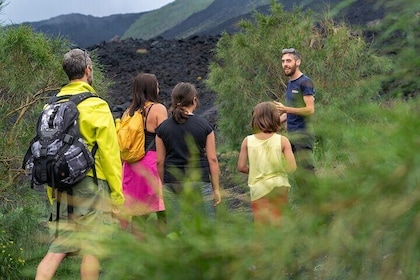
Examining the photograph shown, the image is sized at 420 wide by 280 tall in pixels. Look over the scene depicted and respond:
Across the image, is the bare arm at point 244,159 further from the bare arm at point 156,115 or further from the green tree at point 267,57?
the green tree at point 267,57

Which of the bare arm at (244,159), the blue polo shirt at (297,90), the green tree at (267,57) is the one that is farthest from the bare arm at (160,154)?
the green tree at (267,57)

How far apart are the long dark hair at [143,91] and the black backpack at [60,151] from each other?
1.24m

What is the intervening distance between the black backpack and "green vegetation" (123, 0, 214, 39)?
246 ft

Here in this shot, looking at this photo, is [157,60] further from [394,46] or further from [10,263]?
[394,46]

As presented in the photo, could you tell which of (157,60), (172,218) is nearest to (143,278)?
(172,218)

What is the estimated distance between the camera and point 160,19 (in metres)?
82.7

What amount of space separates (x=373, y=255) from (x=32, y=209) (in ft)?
17.3

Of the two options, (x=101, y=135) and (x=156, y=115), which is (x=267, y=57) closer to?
(x=156, y=115)

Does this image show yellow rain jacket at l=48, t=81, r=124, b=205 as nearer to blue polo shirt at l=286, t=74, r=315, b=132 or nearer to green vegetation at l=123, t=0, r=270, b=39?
blue polo shirt at l=286, t=74, r=315, b=132

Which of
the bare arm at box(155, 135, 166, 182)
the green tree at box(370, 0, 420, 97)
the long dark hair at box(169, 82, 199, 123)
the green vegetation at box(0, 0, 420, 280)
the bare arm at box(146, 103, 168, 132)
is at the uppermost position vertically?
the green tree at box(370, 0, 420, 97)

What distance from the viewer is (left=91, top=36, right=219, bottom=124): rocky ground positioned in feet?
99.8

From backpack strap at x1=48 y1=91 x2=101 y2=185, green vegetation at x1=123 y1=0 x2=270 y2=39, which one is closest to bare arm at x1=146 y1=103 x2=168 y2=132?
backpack strap at x1=48 y1=91 x2=101 y2=185

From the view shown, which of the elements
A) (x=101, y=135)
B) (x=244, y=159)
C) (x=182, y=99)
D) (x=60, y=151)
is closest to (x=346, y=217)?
(x=60, y=151)

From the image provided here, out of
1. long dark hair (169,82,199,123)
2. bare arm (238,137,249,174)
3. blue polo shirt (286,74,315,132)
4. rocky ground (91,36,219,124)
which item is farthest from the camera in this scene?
rocky ground (91,36,219,124)
